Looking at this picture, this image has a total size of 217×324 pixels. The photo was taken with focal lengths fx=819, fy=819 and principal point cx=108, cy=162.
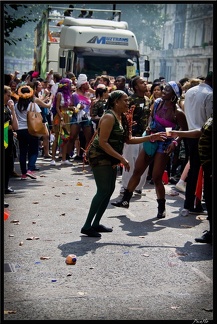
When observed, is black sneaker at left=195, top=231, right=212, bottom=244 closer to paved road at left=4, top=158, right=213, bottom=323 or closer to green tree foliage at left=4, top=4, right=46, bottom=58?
paved road at left=4, top=158, right=213, bottom=323

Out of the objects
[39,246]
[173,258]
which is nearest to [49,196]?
[39,246]

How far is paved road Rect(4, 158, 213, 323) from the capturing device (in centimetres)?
636

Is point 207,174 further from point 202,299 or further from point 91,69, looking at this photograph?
point 91,69

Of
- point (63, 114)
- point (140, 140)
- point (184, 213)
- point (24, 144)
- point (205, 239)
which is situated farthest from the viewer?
point (63, 114)

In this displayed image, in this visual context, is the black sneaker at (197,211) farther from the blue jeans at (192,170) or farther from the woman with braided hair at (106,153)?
the woman with braided hair at (106,153)

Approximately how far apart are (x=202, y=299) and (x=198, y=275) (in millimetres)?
853

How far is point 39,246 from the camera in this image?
8.82m

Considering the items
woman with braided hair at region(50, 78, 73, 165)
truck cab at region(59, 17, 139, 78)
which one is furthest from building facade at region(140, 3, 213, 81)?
woman with braided hair at region(50, 78, 73, 165)

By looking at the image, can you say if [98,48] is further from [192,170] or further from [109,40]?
[192,170]

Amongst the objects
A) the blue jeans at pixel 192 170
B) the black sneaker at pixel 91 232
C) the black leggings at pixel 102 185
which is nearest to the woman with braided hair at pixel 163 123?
the blue jeans at pixel 192 170

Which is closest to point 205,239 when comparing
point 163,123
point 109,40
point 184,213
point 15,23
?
point 184,213

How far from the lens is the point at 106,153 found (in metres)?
9.30

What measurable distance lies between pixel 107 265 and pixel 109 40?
16049 millimetres

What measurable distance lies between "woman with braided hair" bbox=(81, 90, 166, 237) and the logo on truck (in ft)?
45.9
